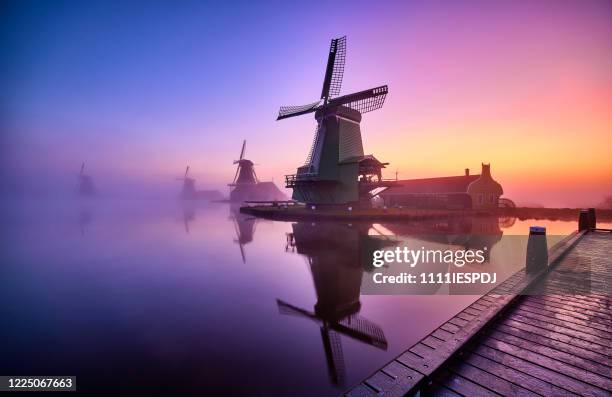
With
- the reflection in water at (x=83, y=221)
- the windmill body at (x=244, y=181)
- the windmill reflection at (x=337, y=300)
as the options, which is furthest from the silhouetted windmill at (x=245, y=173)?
the windmill reflection at (x=337, y=300)

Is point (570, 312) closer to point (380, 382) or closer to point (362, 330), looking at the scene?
point (362, 330)

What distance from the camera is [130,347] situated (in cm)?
517

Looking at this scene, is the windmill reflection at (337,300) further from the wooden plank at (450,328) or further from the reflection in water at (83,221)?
the reflection in water at (83,221)

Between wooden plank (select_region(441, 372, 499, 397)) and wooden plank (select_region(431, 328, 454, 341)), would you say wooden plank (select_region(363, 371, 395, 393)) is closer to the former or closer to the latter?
wooden plank (select_region(441, 372, 499, 397))

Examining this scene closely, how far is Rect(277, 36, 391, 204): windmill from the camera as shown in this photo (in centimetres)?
3005

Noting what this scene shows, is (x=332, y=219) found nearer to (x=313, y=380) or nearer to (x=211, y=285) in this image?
(x=211, y=285)

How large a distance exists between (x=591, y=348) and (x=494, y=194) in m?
39.9

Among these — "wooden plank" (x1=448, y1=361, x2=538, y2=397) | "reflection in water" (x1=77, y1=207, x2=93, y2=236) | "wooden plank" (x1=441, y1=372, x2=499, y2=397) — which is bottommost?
"reflection in water" (x1=77, y1=207, x2=93, y2=236)

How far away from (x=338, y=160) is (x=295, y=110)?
1287 cm

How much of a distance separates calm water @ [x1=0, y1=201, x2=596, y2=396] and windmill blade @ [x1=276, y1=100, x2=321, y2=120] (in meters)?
27.2

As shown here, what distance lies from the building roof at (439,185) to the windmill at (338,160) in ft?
24.0

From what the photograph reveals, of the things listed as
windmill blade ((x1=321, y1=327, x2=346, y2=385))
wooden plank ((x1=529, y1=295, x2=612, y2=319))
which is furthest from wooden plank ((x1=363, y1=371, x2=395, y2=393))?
A: wooden plank ((x1=529, y1=295, x2=612, y2=319))

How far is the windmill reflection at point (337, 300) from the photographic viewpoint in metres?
5.29

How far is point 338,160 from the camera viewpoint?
3003cm
